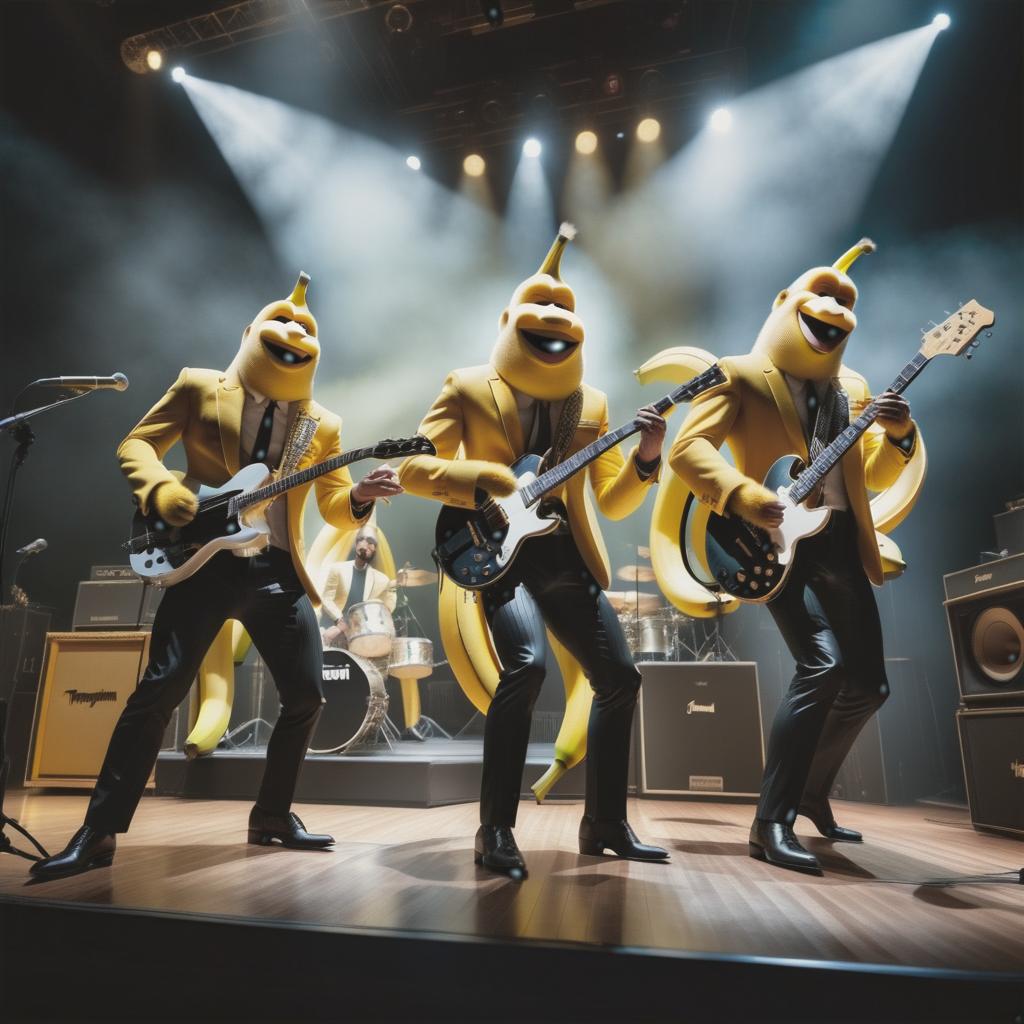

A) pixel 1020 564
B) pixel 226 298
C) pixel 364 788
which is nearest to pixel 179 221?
pixel 226 298

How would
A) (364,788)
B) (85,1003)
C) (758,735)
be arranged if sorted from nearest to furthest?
(85,1003)
(364,788)
(758,735)

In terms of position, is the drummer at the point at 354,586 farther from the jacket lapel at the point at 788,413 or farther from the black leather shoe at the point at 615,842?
the jacket lapel at the point at 788,413

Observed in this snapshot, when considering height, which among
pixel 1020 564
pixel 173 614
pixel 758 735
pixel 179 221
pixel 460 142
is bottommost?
pixel 758 735

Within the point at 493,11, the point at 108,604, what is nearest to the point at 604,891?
the point at 108,604

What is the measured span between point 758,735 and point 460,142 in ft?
20.3

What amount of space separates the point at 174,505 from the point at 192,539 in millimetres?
150

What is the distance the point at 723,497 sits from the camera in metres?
2.90

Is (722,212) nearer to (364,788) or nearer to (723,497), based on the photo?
(723,497)

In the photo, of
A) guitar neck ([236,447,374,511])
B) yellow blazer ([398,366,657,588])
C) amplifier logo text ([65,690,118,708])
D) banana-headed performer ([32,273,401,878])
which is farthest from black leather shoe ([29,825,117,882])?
amplifier logo text ([65,690,118,708])

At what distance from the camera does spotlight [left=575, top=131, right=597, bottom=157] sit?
7.32 meters

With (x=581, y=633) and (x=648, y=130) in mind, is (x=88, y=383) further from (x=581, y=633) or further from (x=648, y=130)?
(x=648, y=130)

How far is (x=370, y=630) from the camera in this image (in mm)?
5695

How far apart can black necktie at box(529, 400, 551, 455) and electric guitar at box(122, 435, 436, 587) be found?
1.46 feet

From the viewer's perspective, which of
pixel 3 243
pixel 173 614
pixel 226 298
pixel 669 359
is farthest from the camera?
pixel 226 298
